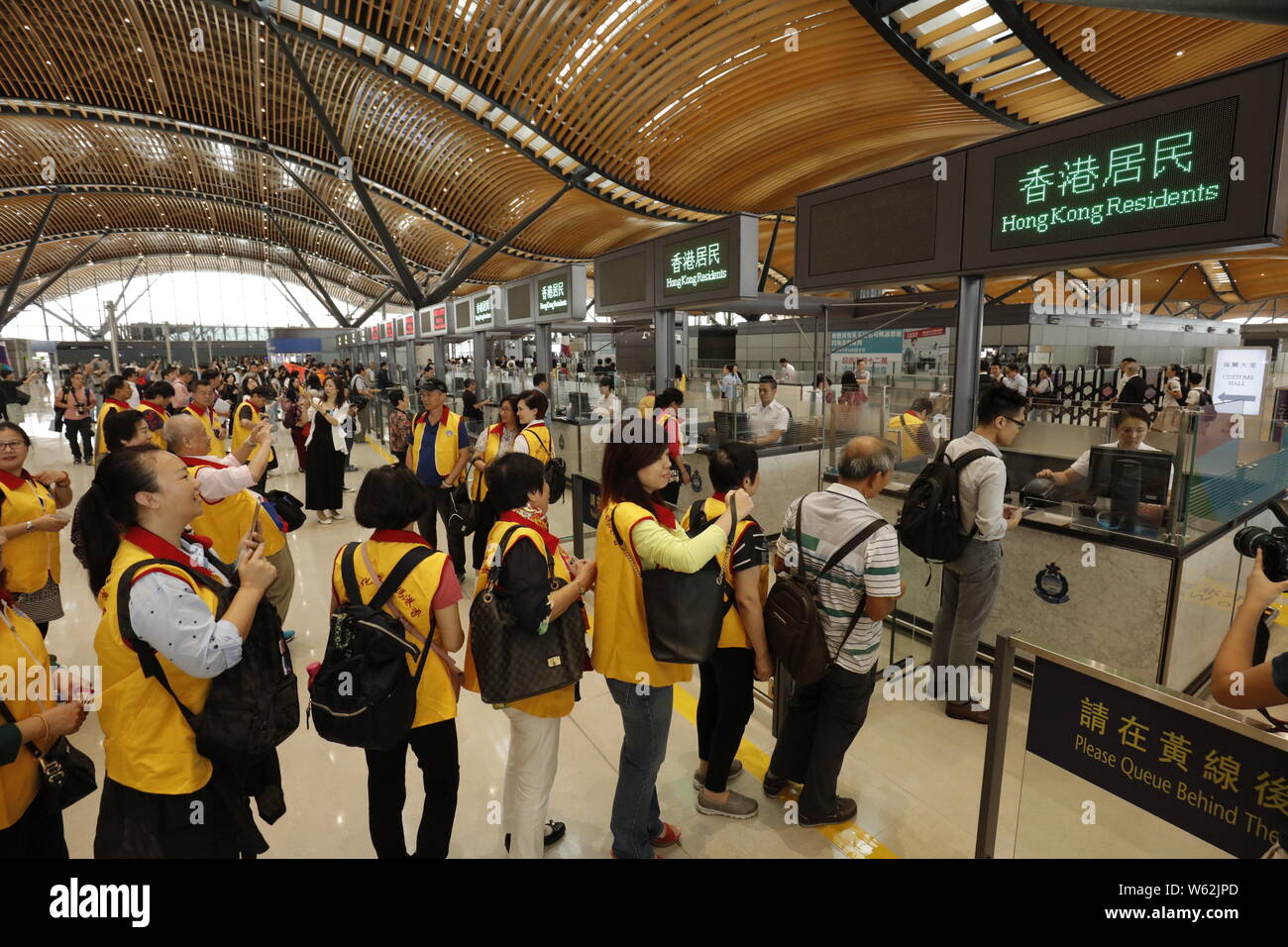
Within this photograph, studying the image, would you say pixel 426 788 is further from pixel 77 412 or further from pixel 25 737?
pixel 77 412

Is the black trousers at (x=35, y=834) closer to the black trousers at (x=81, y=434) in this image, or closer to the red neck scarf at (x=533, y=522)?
the red neck scarf at (x=533, y=522)

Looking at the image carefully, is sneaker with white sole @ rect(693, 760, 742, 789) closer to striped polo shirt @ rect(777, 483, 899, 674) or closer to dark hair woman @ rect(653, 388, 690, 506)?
striped polo shirt @ rect(777, 483, 899, 674)

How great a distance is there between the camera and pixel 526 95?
1411cm

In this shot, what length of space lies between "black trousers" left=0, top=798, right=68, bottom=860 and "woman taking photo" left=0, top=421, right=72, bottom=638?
168 centimetres

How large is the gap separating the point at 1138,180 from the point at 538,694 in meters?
3.94

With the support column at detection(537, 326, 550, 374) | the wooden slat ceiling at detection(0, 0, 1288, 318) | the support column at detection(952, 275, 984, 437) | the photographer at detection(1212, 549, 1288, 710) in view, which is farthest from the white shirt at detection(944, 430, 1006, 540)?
the support column at detection(537, 326, 550, 374)

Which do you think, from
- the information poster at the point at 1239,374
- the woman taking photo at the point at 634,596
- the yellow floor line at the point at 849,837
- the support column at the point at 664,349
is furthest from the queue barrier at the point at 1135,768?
the information poster at the point at 1239,374

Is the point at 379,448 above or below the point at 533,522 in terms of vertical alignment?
below

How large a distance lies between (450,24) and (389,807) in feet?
46.2

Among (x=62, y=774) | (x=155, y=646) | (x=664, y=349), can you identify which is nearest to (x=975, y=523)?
(x=155, y=646)

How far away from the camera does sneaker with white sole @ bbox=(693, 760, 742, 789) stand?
3.06 metres

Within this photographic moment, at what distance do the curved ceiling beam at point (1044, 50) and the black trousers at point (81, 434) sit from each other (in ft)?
52.4
